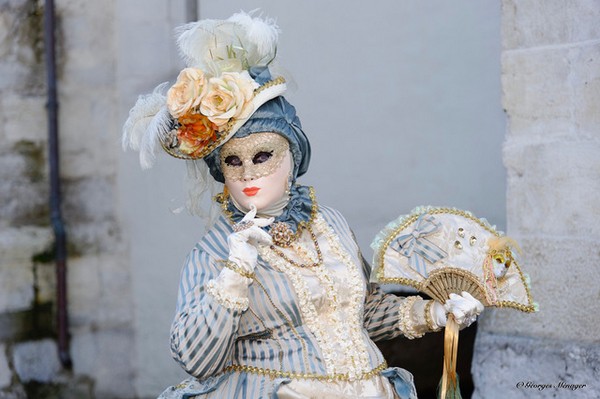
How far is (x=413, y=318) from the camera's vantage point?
3246mm

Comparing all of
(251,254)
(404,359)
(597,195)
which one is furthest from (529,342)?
(251,254)

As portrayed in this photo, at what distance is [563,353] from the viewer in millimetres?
3896

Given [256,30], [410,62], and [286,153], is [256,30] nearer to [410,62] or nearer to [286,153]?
[286,153]

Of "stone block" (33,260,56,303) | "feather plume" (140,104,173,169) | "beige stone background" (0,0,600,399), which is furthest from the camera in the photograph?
"stone block" (33,260,56,303)

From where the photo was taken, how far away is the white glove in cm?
282

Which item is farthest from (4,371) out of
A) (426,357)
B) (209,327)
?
(209,327)

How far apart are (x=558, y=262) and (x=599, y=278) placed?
0.53ft

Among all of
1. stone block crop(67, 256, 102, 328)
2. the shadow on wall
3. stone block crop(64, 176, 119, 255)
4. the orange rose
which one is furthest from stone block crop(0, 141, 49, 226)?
the orange rose

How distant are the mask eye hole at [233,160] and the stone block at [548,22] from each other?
1422mm

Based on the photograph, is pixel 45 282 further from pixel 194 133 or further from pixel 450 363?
pixel 450 363

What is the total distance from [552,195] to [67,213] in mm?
2855

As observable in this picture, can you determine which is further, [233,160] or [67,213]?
[67,213]

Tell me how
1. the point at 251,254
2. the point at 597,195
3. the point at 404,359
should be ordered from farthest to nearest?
the point at 404,359 → the point at 597,195 → the point at 251,254

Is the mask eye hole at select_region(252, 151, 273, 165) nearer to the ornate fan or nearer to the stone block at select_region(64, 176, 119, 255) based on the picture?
the ornate fan
